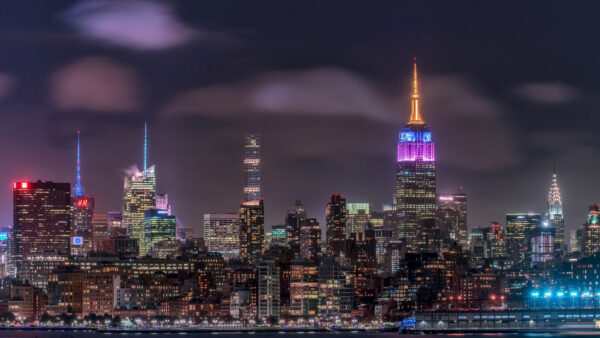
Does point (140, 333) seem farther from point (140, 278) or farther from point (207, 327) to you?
point (140, 278)

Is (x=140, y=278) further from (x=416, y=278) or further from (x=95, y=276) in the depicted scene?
(x=416, y=278)

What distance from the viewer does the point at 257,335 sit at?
5645 inches

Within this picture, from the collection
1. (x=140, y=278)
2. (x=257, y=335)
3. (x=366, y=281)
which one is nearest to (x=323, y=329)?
(x=257, y=335)

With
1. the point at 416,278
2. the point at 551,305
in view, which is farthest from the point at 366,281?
the point at 551,305

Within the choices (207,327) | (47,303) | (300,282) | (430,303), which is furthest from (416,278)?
(47,303)

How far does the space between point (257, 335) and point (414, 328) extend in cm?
1739

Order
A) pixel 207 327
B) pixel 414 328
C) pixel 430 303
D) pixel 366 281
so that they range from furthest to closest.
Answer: pixel 366 281 < pixel 430 303 < pixel 207 327 < pixel 414 328

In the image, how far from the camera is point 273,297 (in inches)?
6526

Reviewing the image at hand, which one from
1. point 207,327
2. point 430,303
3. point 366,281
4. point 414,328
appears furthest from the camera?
point 366,281

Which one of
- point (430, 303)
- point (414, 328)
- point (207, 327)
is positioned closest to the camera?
point (414, 328)

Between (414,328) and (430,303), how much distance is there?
98.4 ft

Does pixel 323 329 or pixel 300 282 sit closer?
pixel 323 329

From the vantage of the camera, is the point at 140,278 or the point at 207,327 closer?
the point at 207,327

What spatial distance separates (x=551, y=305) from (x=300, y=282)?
104ft
